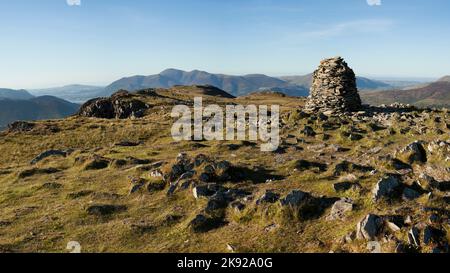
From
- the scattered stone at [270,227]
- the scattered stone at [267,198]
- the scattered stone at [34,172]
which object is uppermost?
the scattered stone at [267,198]

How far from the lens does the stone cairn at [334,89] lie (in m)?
A: 45.0

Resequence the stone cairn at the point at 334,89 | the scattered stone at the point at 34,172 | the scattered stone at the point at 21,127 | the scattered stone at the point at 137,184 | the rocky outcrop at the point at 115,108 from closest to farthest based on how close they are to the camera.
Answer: the scattered stone at the point at 137,184 < the scattered stone at the point at 34,172 < the stone cairn at the point at 334,89 < the scattered stone at the point at 21,127 < the rocky outcrop at the point at 115,108

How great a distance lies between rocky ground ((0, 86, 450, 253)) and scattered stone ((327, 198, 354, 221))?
0.05m

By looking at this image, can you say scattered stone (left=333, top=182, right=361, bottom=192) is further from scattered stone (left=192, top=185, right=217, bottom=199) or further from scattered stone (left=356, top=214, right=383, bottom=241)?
scattered stone (left=192, top=185, right=217, bottom=199)

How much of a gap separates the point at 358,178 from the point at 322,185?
1954mm

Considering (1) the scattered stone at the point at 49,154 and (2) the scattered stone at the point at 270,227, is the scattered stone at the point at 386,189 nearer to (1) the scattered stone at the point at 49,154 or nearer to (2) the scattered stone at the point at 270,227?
(2) the scattered stone at the point at 270,227

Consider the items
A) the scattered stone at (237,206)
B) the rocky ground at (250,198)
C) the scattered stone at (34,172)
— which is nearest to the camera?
the rocky ground at (250,198)

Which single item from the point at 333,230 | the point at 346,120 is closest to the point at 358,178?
the point at 333,230

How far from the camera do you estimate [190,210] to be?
62.3ft

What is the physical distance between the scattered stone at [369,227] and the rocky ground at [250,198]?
37 millimetres

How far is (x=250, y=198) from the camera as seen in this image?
18.8m

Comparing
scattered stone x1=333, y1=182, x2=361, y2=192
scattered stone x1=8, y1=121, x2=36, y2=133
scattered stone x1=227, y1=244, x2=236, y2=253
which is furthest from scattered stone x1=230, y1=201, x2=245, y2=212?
scattered stone x1=8, y1=121, x2=36, y2=133

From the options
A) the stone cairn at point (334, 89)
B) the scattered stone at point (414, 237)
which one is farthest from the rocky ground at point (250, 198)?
the stone cairn at point (334, 89)

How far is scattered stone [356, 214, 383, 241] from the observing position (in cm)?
1365
